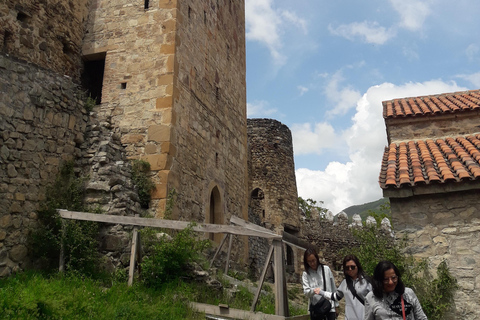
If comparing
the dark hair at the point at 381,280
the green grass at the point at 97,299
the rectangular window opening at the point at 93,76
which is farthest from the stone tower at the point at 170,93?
the dark hair at the point at 381,280

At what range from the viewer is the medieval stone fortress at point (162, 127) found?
671 centimetres

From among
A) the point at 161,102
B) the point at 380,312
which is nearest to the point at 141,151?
the point at 161,102

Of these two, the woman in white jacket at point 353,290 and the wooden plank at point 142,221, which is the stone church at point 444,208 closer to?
the woman in white jacket at point 353,290

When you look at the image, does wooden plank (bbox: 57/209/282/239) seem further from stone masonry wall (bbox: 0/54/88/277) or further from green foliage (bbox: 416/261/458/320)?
green foliage (bbox: 416/261/458/320)

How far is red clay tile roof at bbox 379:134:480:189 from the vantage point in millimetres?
6857

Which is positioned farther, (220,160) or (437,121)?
(220,160)

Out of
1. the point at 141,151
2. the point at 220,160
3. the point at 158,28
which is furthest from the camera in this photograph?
the point at 220,160

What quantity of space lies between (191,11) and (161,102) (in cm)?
276

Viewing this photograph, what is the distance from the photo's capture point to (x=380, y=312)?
12.4ft

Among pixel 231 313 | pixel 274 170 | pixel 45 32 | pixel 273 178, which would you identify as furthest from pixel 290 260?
pixel 45 32

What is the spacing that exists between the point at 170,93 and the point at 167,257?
3480mm

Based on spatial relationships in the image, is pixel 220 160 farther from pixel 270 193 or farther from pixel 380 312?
pixel 270 193

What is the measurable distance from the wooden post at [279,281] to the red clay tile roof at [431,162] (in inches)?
87.6

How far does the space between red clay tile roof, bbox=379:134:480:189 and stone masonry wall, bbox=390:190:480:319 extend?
0.35m
